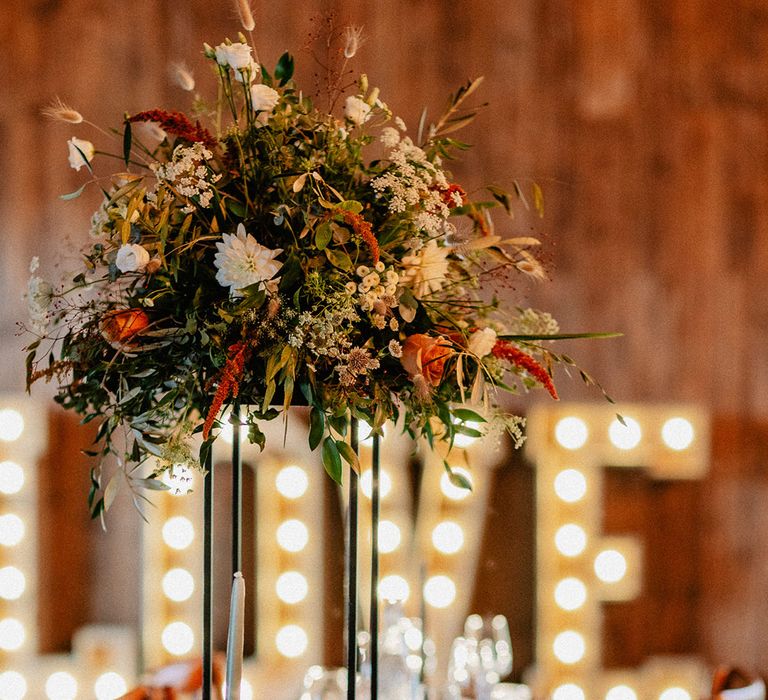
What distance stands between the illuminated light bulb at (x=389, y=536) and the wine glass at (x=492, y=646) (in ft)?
1.11

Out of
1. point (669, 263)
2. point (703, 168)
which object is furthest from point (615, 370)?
point (703, 168)

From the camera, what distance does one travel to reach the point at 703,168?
2.31 meters

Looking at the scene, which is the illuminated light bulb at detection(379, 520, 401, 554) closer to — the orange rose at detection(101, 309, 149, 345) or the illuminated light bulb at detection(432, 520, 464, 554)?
the illuminated light bulb at detection(432, 520, 464, 554)

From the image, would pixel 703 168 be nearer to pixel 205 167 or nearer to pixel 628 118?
pixel 628 118

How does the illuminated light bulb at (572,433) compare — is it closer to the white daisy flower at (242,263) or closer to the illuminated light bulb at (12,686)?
the white daisy flower at (242,263)

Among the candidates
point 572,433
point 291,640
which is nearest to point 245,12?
point 572,433

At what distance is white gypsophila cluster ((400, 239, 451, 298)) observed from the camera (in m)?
1.06

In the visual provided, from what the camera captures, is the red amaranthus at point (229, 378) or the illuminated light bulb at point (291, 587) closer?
the red amaranthus at point (229, 378)

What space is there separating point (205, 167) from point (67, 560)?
188 cm

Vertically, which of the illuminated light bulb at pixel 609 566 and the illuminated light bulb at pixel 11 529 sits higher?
the illuminated light bulb at pixel 11 529

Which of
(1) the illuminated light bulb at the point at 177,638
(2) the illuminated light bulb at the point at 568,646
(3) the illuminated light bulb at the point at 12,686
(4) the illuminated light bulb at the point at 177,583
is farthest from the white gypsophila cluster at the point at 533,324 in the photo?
(3) the illuminated light bulb at the point at 12,686

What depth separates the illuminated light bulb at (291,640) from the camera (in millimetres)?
2254

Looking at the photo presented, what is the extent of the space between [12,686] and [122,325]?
203 centimetres

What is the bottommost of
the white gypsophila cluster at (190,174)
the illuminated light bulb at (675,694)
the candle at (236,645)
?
the illuminated light bulb at (675,694)
